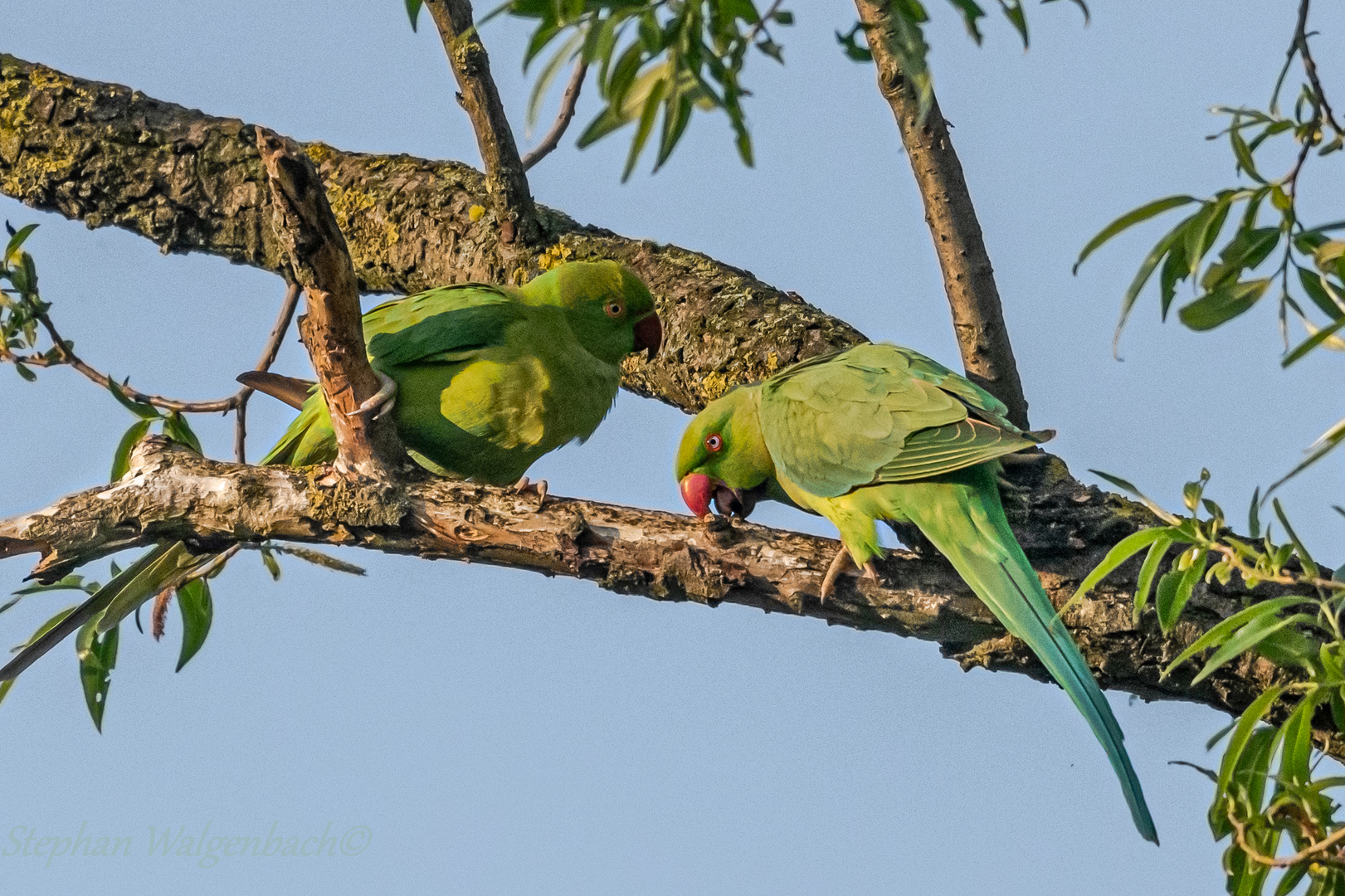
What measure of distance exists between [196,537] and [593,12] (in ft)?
7.76

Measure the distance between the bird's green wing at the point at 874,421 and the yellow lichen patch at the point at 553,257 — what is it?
3.96 ft

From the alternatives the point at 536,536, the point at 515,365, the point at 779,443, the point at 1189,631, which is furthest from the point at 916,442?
the point at 515,365

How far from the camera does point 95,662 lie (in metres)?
3.72

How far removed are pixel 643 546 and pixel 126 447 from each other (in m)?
1.70

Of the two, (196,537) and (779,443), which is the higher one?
(779,443)

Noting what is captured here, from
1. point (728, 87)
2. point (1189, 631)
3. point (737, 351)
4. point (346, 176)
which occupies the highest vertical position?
point (346, 176)

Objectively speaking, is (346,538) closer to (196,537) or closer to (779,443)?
(196,537)

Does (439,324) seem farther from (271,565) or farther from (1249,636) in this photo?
(1249,636)

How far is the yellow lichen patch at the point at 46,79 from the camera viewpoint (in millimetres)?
5012

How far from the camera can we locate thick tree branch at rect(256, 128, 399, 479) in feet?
9.53

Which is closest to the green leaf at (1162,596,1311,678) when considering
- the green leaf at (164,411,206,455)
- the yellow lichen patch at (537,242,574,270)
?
the green leaf at (164,411,206,455)

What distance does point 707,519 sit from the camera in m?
3.34

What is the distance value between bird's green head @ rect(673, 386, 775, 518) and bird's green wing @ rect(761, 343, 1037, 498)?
22cm

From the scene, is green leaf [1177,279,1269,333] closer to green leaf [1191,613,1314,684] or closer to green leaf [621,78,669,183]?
green leaf [1191,613,1314,684]
